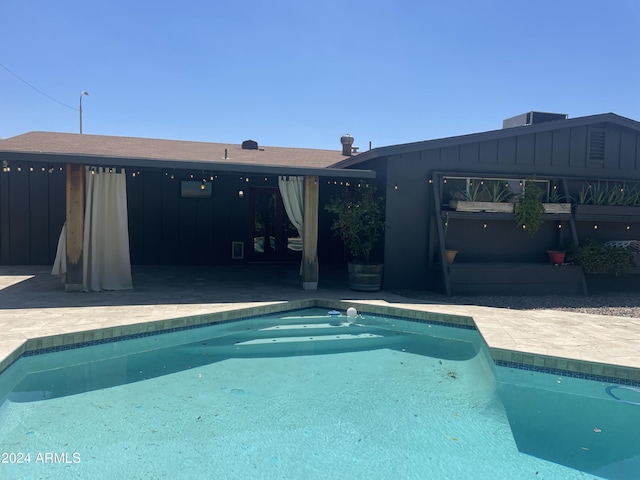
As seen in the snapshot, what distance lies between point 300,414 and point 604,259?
23.9 feet

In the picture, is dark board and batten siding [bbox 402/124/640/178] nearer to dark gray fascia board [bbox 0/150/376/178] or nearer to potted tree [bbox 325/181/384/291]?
potted tree [bbox 325/181/384/291]

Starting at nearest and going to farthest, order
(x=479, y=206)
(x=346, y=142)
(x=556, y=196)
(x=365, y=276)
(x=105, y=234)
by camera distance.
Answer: (x=105, y=234) → (x=365, y=276) → (x=479, y=206) → (x=556, y=196) → (x=346, y=142)

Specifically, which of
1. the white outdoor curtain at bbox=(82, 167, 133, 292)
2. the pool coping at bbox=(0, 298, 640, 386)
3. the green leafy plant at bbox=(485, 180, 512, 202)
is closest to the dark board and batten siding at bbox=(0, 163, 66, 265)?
the white outdoor curtain at bbox=(82, 167, 133, 292)

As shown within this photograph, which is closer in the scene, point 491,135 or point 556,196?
point 491,135

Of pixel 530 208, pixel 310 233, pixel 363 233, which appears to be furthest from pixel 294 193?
pixel 530 208

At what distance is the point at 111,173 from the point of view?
7727mm

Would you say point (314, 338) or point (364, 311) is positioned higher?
point (364, 311)

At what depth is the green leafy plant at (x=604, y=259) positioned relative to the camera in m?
8.37

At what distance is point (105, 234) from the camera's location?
7.71 m

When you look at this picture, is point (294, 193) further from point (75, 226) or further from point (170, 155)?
point (75, 226)

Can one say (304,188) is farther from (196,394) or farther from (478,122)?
(478,122)

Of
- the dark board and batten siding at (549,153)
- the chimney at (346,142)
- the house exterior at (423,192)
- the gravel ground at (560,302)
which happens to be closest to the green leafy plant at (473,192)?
the house exterior at (423,192)

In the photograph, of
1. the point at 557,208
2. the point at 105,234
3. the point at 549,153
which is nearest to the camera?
the point at 105,234

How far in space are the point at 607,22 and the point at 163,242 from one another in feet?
40.4
